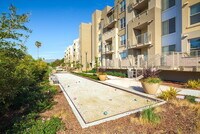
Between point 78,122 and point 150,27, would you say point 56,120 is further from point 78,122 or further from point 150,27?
point 150,27

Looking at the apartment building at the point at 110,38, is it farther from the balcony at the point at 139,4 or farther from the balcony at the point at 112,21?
the balcony at the point at 139,4

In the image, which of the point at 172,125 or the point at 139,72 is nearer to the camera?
the point at 172,125

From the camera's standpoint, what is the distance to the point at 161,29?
18.3m

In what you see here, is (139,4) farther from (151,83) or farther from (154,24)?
(151,83)

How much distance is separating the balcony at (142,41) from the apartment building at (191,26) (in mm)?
4707

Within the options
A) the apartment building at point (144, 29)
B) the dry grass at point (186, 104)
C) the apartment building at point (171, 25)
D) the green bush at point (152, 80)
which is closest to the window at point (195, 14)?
the apartment building at point (171, 25)

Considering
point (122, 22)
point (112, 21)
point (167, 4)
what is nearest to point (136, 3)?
point (122, 22)

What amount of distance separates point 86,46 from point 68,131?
49.6 meters

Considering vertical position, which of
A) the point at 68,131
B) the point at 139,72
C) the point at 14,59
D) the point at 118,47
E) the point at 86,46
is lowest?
the point at 68,131

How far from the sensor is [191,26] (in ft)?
46.2

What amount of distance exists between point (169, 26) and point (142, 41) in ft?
14.7

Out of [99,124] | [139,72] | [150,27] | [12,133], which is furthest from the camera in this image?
[150,27]

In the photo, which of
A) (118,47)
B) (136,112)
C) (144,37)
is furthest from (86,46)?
(136,112)

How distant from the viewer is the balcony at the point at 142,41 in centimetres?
1909
